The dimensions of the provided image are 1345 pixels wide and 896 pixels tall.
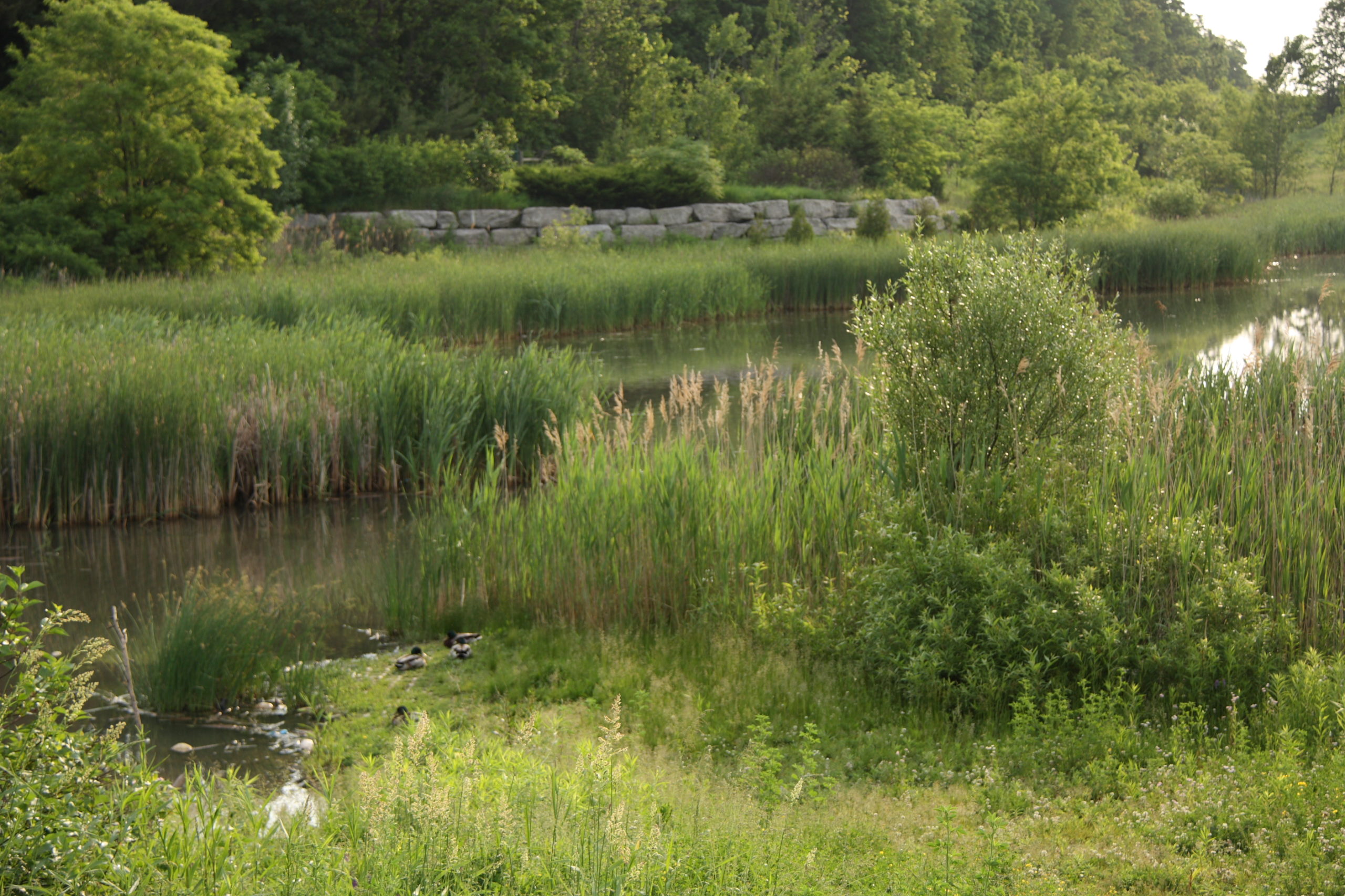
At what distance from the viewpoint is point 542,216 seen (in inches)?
1074

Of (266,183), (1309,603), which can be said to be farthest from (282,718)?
(266,183)

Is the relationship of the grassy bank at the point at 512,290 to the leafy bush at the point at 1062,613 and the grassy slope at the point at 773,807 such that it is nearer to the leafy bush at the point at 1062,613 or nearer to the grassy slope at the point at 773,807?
the grassy slope at the point at 773,807

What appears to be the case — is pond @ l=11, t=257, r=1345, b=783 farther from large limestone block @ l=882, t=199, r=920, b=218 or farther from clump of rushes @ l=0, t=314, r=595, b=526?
large limestone block @ l=882, t=199, r=920, b=218

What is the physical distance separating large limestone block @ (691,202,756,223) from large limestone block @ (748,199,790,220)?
0.47ft

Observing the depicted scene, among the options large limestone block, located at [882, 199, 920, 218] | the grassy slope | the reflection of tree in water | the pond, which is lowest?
the pond

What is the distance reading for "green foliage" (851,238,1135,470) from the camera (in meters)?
5.96

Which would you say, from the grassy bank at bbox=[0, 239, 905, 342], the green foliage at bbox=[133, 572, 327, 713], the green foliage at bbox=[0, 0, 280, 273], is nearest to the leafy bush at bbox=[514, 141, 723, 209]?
the grassy bank at bbox=[0, 239, 905, 342]

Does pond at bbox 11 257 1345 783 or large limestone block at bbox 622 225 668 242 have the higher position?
large limestone block at bbox 622 225 668 242

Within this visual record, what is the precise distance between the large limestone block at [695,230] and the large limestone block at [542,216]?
2.20m

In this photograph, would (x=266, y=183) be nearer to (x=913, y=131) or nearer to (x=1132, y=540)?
(x=1132, y=540)

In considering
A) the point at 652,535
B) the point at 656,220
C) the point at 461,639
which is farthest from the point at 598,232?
the point at 461,639

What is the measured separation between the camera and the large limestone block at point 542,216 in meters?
27.1

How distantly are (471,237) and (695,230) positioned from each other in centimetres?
553

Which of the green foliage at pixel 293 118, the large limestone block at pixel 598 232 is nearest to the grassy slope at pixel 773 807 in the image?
the green foliage at pixel 293 118
